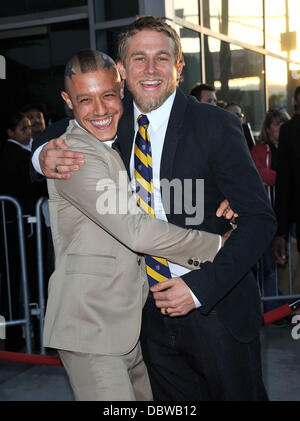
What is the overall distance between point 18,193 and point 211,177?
11.9 ft

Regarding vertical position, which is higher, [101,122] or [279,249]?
[101,122]

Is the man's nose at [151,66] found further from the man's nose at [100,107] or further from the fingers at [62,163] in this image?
the fingers at [62,163]

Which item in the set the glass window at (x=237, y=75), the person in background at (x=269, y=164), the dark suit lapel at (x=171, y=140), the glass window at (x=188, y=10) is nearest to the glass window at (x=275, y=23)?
the glass window at (x=237, y=75)

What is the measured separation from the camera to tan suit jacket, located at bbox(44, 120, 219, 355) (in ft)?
7.36

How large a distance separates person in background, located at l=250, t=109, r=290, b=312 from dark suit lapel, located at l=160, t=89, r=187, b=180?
370 cm

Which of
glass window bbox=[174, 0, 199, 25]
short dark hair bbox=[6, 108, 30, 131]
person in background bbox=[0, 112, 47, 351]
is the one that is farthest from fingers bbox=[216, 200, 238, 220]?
glass window bbox=[174, 0, 199, 25]

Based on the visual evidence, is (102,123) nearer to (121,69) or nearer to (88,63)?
(88,63)

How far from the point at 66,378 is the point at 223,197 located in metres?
2.99

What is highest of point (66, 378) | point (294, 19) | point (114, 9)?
point (294, 19)

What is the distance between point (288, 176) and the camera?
16.1 feet

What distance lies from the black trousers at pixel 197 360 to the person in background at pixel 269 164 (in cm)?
351

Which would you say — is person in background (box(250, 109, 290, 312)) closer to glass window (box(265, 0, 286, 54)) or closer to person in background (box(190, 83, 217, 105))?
person in background (box(190, 83, 217, 105))

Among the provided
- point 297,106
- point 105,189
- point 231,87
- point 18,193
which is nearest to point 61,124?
point 105,189

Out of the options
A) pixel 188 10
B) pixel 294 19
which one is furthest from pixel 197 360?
pixel 294 19
